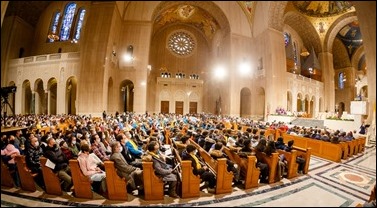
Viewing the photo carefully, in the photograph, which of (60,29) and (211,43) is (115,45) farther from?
(211,43)

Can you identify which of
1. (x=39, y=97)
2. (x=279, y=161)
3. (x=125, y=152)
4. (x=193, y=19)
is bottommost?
(x=279, y=161)

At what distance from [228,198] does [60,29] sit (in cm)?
2244

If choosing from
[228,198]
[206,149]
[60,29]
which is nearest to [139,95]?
[60,29]

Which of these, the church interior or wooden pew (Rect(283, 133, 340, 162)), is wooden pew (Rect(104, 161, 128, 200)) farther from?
wooden pew (Rect(283, 133, 340, 162))

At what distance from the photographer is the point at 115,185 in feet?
11.6

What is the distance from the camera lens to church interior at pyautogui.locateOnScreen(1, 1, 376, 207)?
→ 451 cm

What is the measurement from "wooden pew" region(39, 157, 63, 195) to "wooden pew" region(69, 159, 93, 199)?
0.37m

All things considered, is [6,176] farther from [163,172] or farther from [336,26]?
[336,26]

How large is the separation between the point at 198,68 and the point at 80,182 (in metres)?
25.3

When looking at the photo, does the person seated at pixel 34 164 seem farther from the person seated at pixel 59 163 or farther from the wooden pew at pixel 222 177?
the wooden pew at pixel 222 177

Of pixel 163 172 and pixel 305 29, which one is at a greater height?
pixel 305 29

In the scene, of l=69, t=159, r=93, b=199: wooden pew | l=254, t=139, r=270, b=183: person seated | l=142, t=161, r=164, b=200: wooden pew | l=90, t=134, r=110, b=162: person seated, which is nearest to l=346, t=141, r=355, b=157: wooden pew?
l=254, t=139, r=270, b=183: person seated

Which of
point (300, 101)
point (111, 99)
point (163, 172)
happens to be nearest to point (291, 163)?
point (163, 172)

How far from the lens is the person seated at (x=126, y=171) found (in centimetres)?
362
